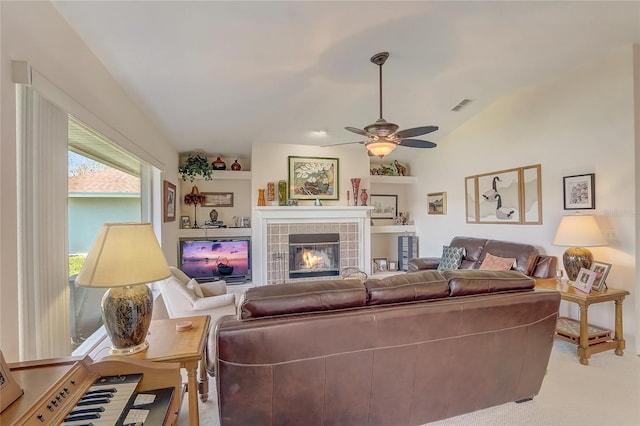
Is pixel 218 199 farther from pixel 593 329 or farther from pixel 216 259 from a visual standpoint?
pixel 593 329

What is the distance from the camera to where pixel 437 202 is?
5.52 m

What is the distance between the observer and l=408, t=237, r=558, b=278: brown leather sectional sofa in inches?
139

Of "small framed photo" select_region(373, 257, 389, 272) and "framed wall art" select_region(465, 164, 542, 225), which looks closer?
"framed wall art" select_region(465, 164, 542, 225)

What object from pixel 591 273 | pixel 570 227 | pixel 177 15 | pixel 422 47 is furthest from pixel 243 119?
pixel 591 273

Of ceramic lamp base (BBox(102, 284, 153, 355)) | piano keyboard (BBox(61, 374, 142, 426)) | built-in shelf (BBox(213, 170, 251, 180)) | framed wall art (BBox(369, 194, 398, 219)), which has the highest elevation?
built-in shelf (BBox(213, 170, 251, 180))

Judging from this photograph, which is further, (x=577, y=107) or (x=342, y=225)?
(x=342, y=225)

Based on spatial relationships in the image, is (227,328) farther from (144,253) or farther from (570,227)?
(570,227)

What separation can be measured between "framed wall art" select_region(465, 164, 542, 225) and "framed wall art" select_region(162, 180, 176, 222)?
15.1 ft

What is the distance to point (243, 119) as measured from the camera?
4.11 metres

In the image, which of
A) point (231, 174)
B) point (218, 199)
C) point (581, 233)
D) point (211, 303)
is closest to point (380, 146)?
point (581, 233)

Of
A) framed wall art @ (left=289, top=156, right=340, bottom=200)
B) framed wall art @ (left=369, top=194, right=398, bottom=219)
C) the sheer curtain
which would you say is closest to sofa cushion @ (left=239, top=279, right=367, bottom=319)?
the sheer curtain

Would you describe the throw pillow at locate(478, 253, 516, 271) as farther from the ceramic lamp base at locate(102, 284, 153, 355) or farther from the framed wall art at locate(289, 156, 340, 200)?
the ceramic lamp base at locate(102, 284, 153, 355)

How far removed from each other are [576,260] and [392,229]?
10.4 ft

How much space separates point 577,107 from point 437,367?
11.3 feet
